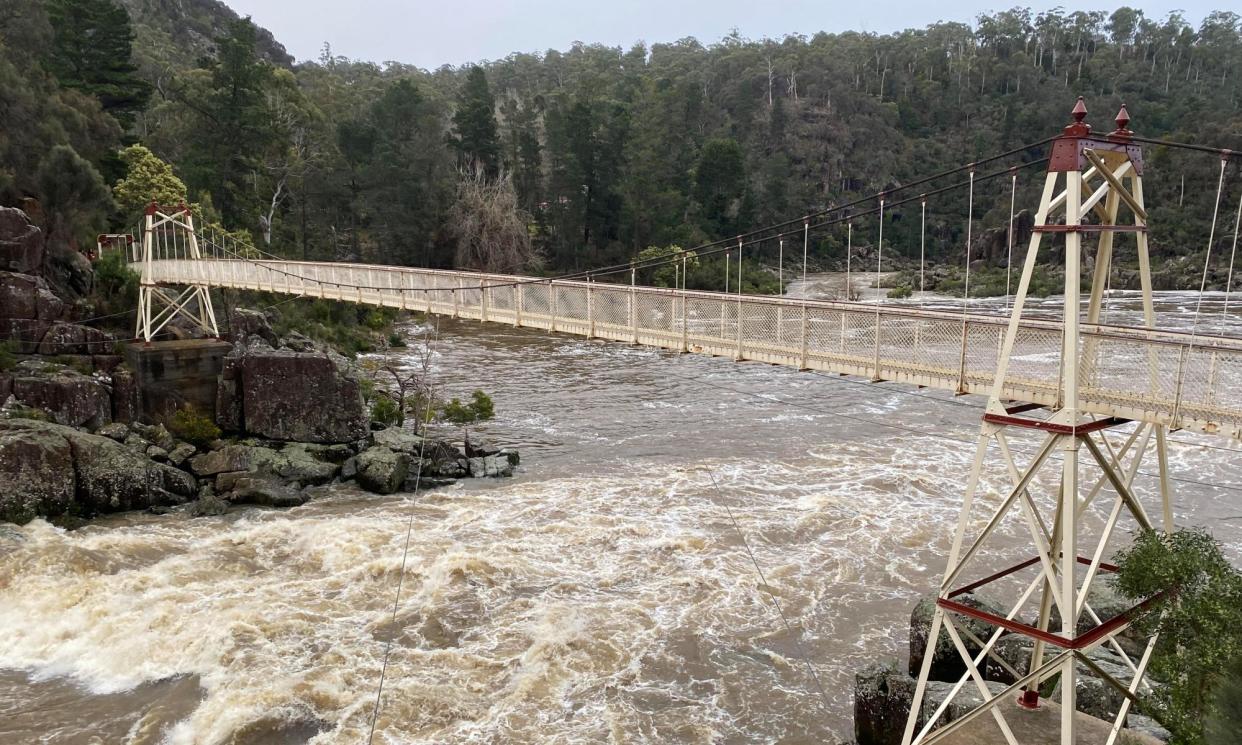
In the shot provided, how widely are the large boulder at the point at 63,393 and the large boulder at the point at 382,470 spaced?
5233 millimetres

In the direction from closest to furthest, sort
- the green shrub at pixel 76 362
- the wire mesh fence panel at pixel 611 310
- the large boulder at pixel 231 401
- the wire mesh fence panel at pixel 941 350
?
the wire mesh fence panel at pixel 941 350
the wire mesh fence panel at pixel 611 310
the green shrub at pixel 76 362
the large boulder at pixel 231 401

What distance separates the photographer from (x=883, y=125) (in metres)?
84.0

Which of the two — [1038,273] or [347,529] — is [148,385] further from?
[1038,273]

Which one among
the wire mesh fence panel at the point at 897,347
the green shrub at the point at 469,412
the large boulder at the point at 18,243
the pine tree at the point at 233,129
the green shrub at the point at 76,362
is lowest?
the green shrub at the point at 469,412

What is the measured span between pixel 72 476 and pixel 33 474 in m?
0.57

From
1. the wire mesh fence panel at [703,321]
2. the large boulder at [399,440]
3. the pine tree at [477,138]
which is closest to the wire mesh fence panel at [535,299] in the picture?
the wire mesh fence panel at [703,321]

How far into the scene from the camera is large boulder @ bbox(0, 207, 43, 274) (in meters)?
19.2

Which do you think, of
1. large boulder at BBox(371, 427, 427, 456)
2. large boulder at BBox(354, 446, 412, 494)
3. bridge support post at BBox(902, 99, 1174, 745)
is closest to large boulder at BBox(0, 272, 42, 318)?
large boulder at BBox(371, 427, 427, 456)

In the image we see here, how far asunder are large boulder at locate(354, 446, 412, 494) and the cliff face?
47.3m

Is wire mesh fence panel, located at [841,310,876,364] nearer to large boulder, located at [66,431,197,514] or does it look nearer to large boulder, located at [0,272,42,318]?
large boulder, located at [66,431,197,514]

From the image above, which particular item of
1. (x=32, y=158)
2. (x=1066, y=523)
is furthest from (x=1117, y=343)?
(x=32, y=158)

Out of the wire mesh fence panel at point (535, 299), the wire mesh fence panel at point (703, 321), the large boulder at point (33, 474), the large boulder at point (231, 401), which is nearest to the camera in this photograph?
the wire mesh fence panel at point (703, 321)

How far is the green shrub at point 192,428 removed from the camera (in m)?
17.8

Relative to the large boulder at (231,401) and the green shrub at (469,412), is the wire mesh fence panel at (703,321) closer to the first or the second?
the green shrub at (469,412)
